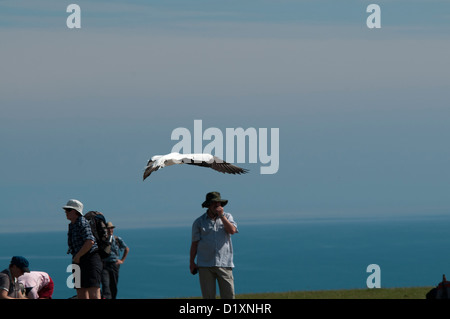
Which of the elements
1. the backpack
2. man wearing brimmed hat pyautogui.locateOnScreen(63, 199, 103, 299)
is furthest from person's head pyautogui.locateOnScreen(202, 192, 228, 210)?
the backpack

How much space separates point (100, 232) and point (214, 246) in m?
2.05

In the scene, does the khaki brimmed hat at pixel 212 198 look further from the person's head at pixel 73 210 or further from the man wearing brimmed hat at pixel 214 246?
the person's head at pixel 73 210

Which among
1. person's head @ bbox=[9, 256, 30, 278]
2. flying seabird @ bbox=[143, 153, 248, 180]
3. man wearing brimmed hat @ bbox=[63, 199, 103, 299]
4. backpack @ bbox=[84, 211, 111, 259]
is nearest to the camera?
person's head @ bbox=[9, 256, 30, 278]

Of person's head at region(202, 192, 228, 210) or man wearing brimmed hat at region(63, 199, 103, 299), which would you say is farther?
man wearing brimmed hat at region(63, 199, 103, 299)

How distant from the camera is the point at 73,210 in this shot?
1330 cm

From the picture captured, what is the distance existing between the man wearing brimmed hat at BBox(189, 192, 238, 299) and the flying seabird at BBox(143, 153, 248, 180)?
2871 millimetres

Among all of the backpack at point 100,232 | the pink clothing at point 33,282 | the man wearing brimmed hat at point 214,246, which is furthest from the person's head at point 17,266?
the man wearing brimmed hat at point 214,246

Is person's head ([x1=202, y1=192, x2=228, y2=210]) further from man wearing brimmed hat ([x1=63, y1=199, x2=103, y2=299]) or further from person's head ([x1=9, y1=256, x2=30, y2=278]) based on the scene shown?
person's head ([x1=9, y1=256, x2=30, y2=278])

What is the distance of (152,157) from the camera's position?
16016 millimetres

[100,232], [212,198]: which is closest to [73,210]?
[100,232]

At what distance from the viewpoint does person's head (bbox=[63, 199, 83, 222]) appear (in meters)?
13.3
